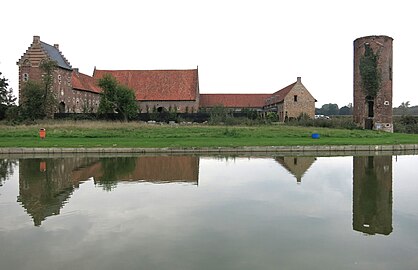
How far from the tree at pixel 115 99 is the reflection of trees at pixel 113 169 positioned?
22391 mm

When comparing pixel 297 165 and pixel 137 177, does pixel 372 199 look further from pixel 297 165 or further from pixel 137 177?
pixel 137 177

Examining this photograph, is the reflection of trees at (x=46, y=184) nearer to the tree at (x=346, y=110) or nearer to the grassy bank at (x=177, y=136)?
the grassy bank at (x=177, y=136)

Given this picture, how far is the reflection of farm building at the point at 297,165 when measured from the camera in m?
13.4

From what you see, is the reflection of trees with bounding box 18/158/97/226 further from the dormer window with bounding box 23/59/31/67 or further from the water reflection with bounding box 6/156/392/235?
the dormer window with bounding box 23/59/31/67

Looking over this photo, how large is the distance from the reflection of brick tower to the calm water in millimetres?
27697

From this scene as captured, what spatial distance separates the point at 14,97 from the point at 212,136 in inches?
1403

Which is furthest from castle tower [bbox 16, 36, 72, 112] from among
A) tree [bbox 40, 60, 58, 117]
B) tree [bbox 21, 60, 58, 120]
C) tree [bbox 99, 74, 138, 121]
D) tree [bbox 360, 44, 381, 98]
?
tree [bbox 360, 44, 381, 98]

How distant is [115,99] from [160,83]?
16979 mm

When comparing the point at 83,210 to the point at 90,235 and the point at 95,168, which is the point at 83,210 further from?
the point at 95,168

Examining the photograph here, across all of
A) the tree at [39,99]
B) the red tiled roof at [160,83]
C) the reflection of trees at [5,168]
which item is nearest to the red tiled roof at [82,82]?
the red tiled roof at [160,83]

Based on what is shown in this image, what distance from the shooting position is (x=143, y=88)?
55.6 meters

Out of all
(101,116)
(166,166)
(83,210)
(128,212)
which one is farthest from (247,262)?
(101,116)

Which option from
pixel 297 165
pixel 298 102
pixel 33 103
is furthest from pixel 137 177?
pixel 298 102

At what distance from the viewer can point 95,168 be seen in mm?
14609
